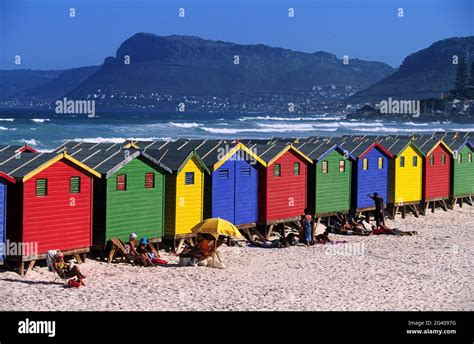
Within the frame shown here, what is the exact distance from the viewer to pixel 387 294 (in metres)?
18.4

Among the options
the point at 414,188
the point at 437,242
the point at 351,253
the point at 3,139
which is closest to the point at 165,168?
the point at 351,253

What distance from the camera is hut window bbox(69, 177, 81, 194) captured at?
63.7ft

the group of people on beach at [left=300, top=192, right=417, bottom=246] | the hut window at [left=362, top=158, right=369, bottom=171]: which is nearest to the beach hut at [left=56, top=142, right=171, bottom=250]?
the group of people on beach at [left=300, top=192, right=417, bottom=246]

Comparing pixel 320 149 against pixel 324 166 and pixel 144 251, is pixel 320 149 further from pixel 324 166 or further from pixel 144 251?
pixel 144 251

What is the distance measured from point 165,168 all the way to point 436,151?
603 inches

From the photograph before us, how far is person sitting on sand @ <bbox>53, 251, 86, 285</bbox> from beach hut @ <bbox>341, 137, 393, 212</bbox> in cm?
1368

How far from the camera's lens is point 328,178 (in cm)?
2819

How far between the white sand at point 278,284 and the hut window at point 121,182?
194cm

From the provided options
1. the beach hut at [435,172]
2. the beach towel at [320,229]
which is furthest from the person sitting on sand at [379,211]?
the beach hut at [435,172]

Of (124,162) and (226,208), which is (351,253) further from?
(124,162)

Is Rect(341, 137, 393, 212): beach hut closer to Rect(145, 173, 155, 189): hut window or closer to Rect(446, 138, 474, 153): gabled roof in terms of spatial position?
Rect(446, 138, 474, 153): gabled roof

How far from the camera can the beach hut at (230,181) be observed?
A: 927 inches

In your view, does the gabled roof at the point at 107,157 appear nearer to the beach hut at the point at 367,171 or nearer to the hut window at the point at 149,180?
the hut window at the point at 149,180

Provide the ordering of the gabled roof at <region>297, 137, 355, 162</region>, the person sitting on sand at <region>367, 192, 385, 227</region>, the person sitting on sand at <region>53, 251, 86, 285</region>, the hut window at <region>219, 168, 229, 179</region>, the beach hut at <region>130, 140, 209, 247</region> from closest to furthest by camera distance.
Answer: the person sitting on sand at <region>53, 251, 86, 285</region>
the beach hut at <region>130, 140, 209, 247</region>
the hut window at <region>219, 168, 229, 179</region>
the gabled roof at <region>297, 137, 355, 162</region>
the person sitting on sand at <region>367, 192, 385, 227</region>
